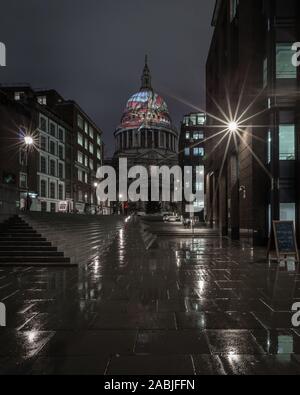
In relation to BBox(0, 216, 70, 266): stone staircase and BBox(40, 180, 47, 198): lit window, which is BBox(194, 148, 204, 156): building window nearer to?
BBox(40, 180, 47, 198): lit window

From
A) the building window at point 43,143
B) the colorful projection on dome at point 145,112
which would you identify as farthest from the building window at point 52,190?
the colorful projection on dome at point 145,112

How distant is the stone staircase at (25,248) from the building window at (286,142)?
13.2 metres

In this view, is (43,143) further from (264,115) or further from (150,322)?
(150,322)

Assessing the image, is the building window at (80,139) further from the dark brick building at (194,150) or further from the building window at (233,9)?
the building window at (233,9)

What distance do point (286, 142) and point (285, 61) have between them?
178 inches

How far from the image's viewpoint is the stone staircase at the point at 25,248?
14242 mm

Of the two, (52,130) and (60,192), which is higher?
(52,130)

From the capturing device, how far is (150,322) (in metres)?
6.88

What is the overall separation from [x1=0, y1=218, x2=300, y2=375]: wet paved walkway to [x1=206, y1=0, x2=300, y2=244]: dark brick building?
934 centimetres

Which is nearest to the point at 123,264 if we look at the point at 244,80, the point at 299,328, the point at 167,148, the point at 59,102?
the point at 299,328

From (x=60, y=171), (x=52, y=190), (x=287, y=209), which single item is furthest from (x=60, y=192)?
(x=287, y=209)

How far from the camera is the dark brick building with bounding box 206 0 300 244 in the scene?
2020 cm

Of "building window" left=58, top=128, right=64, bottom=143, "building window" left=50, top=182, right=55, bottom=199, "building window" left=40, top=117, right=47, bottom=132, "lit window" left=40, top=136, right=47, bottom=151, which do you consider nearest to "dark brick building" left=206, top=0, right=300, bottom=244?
"building window" left=40, top=117, right=47, bottom=132
